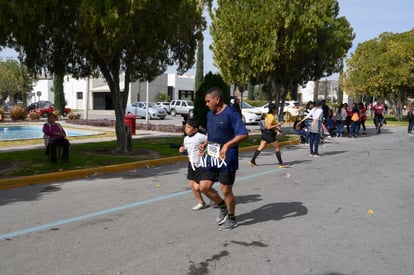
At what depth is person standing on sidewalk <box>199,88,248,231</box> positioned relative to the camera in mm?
5043

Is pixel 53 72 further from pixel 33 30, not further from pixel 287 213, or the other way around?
pixel 287 213

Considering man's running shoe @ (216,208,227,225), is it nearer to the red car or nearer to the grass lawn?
the grass lawn

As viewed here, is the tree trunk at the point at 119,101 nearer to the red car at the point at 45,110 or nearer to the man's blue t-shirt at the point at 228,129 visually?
the man's blue t-shirt at the point at 228,129

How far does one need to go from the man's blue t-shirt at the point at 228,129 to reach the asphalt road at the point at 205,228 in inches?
35.2

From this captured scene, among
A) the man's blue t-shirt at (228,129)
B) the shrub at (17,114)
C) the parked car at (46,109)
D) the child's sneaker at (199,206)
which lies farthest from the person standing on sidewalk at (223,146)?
the parked car at (46,109)

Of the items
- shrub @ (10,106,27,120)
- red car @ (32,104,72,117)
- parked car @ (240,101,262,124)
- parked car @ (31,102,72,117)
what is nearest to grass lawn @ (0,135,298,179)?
parked car @ (240,101,262,124)

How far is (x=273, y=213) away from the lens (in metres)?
6.03

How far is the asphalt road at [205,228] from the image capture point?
4105 millimetres

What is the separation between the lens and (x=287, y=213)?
6.05 m

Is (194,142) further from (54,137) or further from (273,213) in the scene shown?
(54,137)

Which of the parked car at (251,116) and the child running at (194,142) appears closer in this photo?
the child running at (194,142)

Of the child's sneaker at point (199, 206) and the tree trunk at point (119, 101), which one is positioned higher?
the tree trunk at point (119, 101)

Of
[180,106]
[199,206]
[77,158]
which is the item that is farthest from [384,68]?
[199,206]

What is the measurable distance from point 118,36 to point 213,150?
5.88 m
